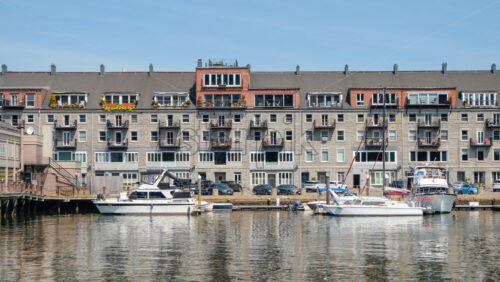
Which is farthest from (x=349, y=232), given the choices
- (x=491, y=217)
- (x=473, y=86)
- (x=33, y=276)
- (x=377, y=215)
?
(x=473, y=86)

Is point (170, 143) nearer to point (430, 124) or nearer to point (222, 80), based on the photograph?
point (222, 80)

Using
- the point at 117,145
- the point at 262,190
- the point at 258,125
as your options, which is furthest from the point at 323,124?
the point at 117,145

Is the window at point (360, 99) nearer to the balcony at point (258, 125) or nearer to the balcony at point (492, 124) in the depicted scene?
the balcony at point (258, 125)

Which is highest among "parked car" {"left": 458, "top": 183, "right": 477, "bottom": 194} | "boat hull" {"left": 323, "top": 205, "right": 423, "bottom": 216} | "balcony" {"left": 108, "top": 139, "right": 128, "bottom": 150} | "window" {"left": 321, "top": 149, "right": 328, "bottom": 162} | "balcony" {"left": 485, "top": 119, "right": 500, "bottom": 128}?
"balcony" {"left": 485, "top": 119, "right": 500, "bottom": 128}

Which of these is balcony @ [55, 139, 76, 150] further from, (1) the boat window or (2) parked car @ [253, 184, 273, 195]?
(1) the boat window

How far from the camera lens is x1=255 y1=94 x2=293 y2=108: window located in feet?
A: 335

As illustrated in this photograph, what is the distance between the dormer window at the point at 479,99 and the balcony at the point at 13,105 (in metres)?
65.0

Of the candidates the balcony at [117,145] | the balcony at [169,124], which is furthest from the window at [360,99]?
the balcony at [117,145]

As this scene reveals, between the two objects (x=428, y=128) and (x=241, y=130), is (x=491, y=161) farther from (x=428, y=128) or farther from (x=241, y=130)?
(x=241, y=130)

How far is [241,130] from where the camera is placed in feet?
337

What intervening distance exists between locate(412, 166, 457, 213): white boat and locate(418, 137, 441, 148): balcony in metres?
26.7

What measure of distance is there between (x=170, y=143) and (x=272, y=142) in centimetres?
1506

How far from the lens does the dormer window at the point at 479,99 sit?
102 m

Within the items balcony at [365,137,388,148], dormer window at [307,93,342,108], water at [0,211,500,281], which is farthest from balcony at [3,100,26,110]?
balcony at [365,137,388,148]
